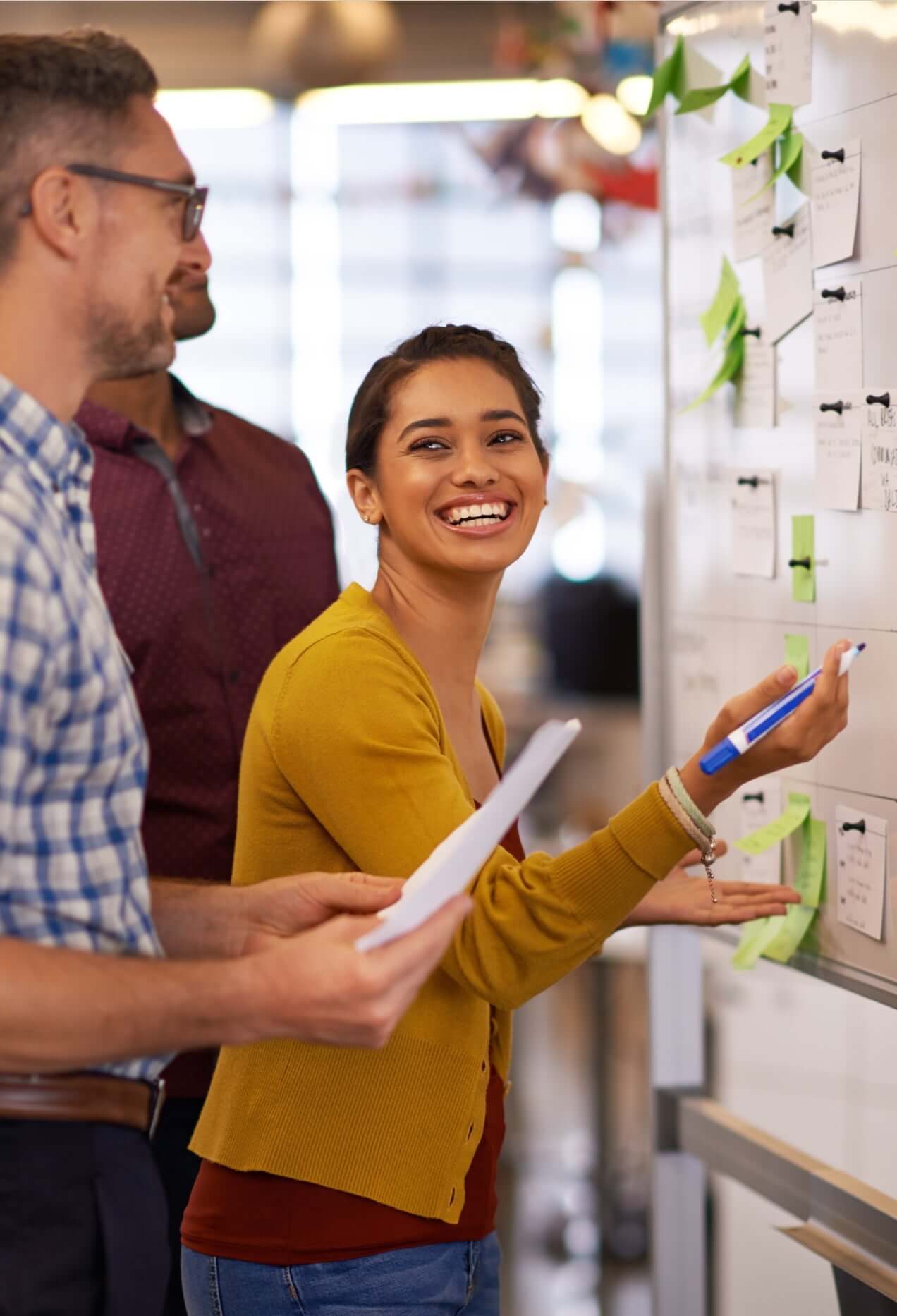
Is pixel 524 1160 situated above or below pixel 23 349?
below

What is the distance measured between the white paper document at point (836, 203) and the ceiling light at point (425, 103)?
5.36 meters

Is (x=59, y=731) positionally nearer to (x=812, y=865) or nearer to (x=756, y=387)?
(x=812, y=865)

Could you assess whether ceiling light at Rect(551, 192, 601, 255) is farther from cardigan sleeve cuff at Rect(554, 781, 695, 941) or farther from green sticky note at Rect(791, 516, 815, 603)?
cardigan sleeve cuff at Rect(554, 781, 695, 941)

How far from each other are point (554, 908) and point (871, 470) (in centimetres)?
61

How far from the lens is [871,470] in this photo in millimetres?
1635

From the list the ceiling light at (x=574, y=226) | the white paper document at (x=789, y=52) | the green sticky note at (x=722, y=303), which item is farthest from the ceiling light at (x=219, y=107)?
the white paper document at (x=789, y=52)

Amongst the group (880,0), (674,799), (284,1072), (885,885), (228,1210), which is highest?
(880,0)

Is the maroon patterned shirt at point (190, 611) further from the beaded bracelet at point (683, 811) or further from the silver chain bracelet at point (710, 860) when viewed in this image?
the beaded bracelet at point (683, 811)

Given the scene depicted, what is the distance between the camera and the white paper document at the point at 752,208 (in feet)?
6.04

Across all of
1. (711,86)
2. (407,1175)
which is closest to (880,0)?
(711,86)

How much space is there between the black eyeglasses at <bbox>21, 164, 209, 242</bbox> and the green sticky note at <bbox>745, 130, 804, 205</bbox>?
0.72m

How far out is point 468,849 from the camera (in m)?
1.05

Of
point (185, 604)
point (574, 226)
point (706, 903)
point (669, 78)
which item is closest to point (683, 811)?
point (706, 903)

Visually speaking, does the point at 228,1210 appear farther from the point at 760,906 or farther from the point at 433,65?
the point at 433,65
